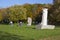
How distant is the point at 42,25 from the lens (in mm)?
23672

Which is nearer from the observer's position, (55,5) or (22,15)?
(55,5)

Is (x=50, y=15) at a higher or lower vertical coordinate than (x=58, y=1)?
lower

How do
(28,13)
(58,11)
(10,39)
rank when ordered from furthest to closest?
1. (28,13)
2. (58,11)
3. (10,39)

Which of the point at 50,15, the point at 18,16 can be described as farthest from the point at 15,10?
the point at 50,15

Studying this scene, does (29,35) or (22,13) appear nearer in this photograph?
(29,35)

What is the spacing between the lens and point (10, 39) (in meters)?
13.6

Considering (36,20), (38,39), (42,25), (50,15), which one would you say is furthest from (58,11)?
(38,39)

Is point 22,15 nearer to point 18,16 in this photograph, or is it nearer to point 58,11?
point 18,16

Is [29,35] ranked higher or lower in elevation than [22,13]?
higher

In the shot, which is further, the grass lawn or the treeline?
the treeline

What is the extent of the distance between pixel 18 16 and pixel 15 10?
2.80m

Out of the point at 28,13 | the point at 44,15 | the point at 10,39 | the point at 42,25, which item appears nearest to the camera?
the point at 10,39

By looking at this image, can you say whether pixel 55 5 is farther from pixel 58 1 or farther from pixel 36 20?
pixel 36 20

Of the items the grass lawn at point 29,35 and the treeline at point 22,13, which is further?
the treeline at point 22,13
